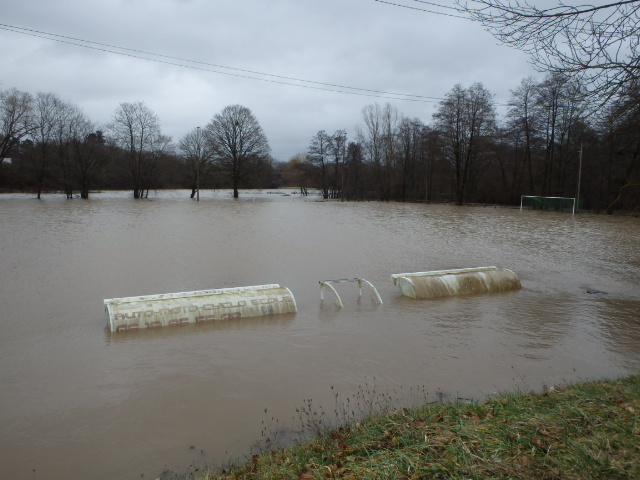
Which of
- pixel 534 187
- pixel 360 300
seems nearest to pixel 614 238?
pixel 360 300

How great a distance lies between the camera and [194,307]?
30.3ft

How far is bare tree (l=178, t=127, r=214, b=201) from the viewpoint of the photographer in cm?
6744

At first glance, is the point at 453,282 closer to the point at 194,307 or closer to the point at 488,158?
the point at 194,307

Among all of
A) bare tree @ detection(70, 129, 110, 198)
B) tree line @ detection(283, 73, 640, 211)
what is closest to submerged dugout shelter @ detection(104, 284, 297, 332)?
tree line @ detection(283, 73, 640, 211)

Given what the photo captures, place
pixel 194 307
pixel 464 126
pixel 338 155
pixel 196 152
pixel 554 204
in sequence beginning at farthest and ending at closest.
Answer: pixel 338 155
pixel 196 152
pixel 464 126
pixel 554 204
pixel 194 307

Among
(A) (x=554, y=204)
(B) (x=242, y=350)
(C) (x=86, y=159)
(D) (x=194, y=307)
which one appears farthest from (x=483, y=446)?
(C) (x=86, y=159)

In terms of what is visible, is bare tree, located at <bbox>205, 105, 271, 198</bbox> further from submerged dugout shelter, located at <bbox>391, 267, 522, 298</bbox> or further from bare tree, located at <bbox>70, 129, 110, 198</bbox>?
submerged dugout shelter, located at <bbox>391, 267, 522, 298</bbox>

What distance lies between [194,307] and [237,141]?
60365 mm

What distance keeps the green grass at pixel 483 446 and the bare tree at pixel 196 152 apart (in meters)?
64.7

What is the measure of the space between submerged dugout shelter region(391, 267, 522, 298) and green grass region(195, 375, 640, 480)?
6767 mm

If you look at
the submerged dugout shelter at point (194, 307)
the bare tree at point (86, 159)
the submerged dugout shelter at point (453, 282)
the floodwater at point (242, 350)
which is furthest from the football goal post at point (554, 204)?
the bare tree at point (86, 159)

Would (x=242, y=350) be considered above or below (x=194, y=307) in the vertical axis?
below

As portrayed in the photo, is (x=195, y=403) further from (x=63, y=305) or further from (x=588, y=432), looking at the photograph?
(x=63, y=305)

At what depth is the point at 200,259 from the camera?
55.4 feet
